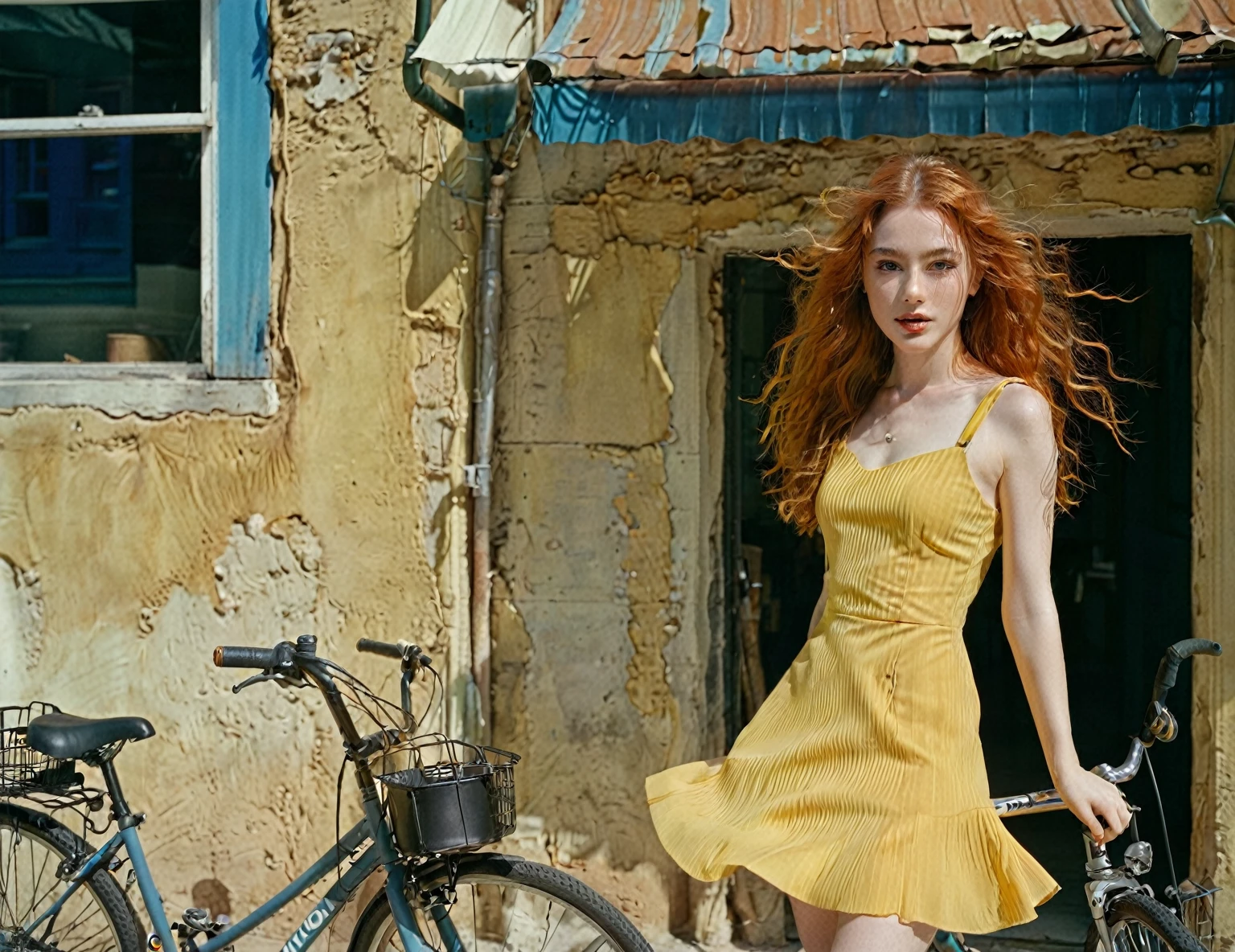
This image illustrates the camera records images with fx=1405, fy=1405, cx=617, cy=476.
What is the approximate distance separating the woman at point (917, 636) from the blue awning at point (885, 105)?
1104mm

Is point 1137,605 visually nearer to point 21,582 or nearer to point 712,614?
point 712,614

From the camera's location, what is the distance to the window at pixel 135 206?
177 inches

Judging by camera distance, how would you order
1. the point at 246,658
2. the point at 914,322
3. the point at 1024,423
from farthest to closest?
the point at 246,658, the point at 914,322, the point at 1024,423

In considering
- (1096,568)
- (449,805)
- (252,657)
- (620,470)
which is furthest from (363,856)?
(1096,568)

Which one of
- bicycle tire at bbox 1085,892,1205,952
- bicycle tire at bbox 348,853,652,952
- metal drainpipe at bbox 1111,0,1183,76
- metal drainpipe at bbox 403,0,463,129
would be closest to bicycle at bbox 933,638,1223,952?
bicycle tire at bbox 1085,892,1205,952

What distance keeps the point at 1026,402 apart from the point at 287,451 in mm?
2731

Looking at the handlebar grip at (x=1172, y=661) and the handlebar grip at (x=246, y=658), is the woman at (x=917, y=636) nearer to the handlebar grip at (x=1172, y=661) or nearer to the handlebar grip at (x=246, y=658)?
the handlebar grip at (x=1172, y=661)

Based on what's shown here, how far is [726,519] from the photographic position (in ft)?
14.8

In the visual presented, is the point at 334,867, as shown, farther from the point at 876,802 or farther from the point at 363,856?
the point at 876,802

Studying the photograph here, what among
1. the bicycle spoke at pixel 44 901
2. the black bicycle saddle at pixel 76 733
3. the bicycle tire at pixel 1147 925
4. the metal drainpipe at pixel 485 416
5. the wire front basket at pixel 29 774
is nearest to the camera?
the bicycle tire at pixel 1147 925

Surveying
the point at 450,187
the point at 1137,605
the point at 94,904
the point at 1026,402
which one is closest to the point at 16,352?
the point at 450,187

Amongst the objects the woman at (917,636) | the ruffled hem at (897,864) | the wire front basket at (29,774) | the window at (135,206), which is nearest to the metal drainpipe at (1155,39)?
the woman at (917,636)

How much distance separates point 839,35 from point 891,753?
7.02ft

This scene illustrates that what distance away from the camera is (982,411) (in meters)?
2.38
